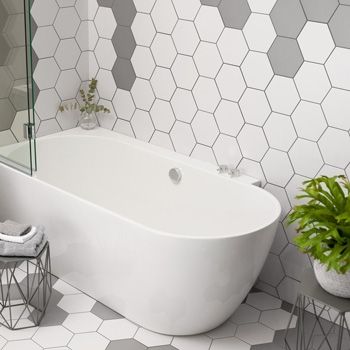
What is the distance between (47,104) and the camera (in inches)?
164

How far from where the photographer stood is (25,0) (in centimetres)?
327

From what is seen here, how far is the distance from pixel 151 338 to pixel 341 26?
1.66 metres

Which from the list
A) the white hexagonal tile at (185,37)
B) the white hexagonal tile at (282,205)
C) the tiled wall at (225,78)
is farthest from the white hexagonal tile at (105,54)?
the white hexagonal tile at (282,205)

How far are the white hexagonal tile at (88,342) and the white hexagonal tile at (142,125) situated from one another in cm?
129

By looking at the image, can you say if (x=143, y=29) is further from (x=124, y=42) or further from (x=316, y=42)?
(x=316, y=42)

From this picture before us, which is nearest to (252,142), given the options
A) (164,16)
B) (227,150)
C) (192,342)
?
(227,150)

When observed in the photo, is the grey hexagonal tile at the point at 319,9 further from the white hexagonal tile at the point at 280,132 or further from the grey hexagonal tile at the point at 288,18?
the white hexagonal tile at the point at 280,132

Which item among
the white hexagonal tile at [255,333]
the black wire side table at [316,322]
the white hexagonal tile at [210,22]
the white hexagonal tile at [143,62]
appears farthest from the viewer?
the white hexagonal tile at [143,62]

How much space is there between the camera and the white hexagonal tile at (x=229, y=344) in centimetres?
327

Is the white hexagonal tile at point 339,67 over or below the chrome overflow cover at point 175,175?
over

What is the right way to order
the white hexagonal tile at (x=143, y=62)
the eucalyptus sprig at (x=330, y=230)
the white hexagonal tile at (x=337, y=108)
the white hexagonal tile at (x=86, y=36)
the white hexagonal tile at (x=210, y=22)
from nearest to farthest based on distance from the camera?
the eucalyptus sprig at (x=330, y=230), the white hexagonal tile at (x=337, y=108), the white hexagonal tile at (x=210, y=22), the white hexagonal tile at (x=143, y=62), the white hexagonal tile at (x=86, y=36)

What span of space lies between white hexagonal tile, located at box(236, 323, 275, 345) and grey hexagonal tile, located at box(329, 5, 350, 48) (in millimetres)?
1379

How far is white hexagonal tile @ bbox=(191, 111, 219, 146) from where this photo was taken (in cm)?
378

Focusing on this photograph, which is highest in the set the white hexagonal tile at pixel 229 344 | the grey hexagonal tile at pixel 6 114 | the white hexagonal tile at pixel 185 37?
the white hexagonal tile at pixel 185 37
